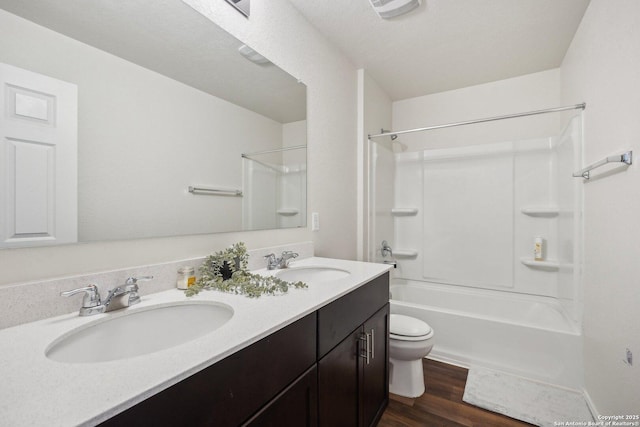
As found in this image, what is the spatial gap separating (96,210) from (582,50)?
2797mm

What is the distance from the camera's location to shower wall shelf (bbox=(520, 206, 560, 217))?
2443 mm

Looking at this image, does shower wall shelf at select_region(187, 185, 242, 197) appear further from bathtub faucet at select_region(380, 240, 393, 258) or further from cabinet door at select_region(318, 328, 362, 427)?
bathtub faucet at select_region(380, 240, 393, 258)

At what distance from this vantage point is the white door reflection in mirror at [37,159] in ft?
2.46

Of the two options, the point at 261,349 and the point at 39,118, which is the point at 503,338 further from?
the point at 39,118

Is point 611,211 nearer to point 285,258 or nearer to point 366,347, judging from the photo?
point 366,347

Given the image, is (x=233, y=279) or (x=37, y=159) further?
(x=233, y=279)

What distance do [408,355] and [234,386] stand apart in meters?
1.41

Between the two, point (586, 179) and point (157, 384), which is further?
point (586, 179)

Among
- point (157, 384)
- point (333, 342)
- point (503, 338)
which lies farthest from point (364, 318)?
point (503, 338)

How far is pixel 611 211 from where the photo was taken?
1.41 meters

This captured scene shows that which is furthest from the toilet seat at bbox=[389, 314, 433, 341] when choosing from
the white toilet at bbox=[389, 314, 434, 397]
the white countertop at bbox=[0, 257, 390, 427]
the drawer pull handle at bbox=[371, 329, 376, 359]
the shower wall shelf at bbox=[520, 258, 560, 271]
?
the shower wall shelf at bbox=[520, 258, 560, 271]

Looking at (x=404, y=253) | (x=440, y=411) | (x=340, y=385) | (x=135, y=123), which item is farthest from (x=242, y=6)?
(x=404, y=253)

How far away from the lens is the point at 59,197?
846mm

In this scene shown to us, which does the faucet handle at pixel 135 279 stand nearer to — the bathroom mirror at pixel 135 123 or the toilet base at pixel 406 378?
the bathroom mirror at pixel 135 123
